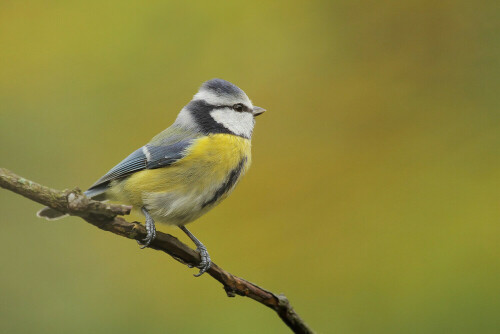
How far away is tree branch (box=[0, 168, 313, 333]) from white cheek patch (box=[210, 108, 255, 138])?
493mm

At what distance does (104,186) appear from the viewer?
54.0 inches

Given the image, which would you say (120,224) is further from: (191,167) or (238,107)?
(238,107)

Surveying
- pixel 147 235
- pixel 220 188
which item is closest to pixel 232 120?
pixel 220 188

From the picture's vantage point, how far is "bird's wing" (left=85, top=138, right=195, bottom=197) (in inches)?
52.8

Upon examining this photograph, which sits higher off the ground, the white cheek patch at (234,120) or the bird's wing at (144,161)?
the white cheek patch at (234,120)

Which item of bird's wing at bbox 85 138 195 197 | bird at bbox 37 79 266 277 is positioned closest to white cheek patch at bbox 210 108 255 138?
bird at bbox 37 79 266 277

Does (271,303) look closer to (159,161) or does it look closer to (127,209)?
(127,209)

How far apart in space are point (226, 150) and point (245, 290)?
0.47 metres

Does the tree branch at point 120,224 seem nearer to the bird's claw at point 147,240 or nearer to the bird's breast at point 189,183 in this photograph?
the bird's claw at point 147,240

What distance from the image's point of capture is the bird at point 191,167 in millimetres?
1326

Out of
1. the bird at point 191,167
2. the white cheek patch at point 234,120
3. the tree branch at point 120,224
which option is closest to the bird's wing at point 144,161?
the bird at point 191,167

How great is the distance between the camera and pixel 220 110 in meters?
1.47

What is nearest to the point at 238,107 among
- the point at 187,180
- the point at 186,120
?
the point at 186,120

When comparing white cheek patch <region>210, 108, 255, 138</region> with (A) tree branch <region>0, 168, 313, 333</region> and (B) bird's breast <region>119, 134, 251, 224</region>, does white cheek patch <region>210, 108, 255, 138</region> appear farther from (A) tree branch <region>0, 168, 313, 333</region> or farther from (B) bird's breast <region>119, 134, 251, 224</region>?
(A) tree branch <region>0, 168, 313, 333</region>
